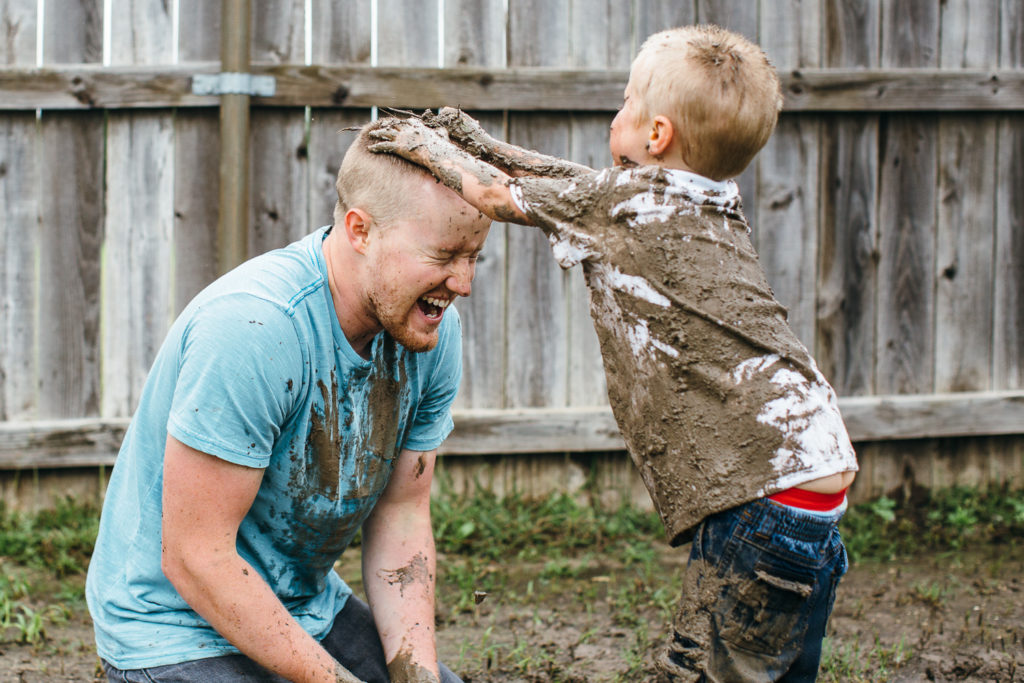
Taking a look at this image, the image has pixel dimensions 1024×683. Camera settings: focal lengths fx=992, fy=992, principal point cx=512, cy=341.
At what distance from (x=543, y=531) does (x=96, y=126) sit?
2.55 m

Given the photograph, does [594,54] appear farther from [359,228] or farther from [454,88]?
[359,228]

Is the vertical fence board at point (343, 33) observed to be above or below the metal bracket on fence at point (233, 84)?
above

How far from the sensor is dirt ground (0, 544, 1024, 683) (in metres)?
3.12

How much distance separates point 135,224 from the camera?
4172 millimetres

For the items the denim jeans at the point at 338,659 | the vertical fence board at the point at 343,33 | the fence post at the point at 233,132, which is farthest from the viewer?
the vertical fence board at the point at 343,33

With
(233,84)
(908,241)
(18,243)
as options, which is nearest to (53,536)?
(18,243)

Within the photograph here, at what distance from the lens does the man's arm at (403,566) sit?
238 cm

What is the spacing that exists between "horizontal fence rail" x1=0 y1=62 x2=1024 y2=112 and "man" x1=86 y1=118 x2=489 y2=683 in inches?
75.3

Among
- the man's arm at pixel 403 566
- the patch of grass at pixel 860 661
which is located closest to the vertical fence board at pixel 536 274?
the patch of grass at pixel 860 661

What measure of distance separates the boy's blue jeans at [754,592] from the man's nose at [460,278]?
0.75 metres

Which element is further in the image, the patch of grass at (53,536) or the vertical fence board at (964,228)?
the vertical fence board at (964,228)

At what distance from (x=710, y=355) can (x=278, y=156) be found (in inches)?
102

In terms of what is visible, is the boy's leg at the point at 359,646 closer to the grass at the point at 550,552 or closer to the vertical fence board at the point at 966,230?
the grass at the point at 550,552

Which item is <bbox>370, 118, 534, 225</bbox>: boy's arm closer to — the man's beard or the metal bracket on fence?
the man's beard
